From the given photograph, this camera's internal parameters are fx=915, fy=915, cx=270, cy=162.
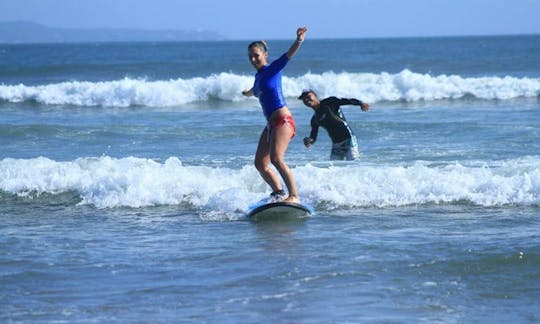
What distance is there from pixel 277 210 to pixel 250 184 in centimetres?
219

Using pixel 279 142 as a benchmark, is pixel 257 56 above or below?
above

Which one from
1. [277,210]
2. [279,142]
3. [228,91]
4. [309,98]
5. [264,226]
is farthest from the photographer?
[228,91]

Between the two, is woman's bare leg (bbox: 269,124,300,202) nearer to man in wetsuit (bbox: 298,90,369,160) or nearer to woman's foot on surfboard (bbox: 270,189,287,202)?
woman's foot on surfboard (bbox: 270,189,287,202)

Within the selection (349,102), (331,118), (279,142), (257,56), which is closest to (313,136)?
(331,118)

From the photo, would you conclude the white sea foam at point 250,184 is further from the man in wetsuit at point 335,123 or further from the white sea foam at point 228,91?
the white sea foam at point 228,91

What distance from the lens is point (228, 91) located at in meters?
27.1

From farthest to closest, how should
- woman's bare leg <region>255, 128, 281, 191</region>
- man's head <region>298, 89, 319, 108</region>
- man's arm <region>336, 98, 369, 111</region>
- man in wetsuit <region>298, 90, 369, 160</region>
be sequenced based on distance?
man in wetsuit <region>298, 90, 369, 160</region> < man's head <region>298, 89, 319, 108</region> < man's arm <region>336, 98, 369, 111</region> < woman's bare leg <region>255, 128, 281, 191</region>

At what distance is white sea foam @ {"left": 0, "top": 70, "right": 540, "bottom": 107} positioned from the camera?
26.1 metres

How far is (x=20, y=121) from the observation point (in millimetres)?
21281

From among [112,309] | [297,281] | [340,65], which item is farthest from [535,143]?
[340,65]

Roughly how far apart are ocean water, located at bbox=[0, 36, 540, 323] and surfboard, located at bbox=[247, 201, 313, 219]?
6.3 inches

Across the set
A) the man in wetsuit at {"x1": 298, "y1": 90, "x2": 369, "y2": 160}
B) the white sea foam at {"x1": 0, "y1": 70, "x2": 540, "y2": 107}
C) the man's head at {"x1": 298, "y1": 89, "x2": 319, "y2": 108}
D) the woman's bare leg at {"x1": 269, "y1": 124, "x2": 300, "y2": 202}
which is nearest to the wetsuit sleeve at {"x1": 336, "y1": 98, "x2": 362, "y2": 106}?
the man in wetsuit at {"x1": 298, "y1": 90, "x2": 369, "y2": 160}

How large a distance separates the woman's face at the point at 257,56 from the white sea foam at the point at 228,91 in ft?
53.6

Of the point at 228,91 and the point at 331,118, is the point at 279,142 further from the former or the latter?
the point at 228,91
